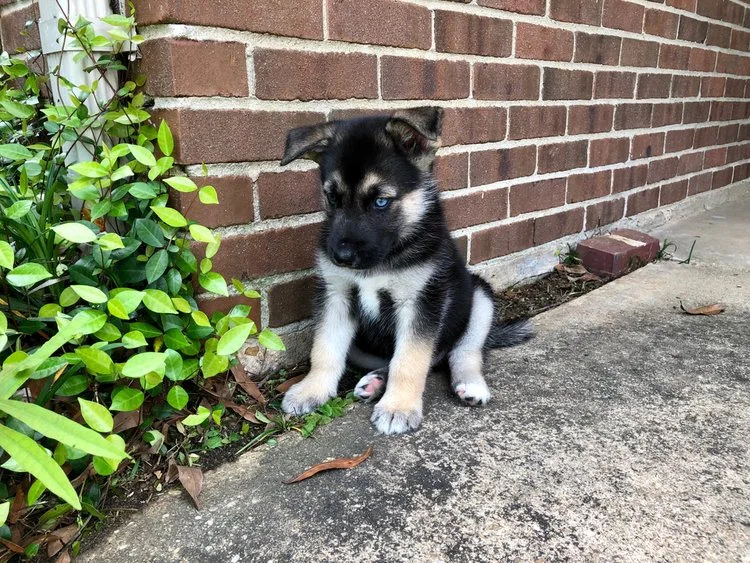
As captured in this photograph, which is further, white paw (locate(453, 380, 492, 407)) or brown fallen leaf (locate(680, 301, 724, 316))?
brown fallen leaf (locate(680, 301, 724, 316))

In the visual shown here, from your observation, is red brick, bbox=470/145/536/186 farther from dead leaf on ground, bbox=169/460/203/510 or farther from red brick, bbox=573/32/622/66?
dead leaf on ground, bbox=169/460/203/510

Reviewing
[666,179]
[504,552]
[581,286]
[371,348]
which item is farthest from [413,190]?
[666,179]

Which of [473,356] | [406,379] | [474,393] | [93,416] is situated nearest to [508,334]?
[473,356]

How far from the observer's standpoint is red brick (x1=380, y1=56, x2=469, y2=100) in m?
2.56

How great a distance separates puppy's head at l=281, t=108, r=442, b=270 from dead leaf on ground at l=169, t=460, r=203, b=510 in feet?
2.62

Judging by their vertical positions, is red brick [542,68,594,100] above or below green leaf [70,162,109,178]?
above

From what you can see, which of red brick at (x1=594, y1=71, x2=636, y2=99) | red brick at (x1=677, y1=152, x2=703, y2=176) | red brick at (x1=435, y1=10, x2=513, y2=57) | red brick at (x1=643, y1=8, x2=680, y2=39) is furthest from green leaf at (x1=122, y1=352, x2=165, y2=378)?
red brick at (x1=677, y1=152, x2=703, y2=176)

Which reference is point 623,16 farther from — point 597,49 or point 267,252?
point 267,252

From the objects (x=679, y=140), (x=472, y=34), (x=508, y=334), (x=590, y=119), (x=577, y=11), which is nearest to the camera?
(x=508, y=334)

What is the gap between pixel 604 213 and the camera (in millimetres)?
4043

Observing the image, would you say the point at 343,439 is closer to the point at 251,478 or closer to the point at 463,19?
the point at 251,478

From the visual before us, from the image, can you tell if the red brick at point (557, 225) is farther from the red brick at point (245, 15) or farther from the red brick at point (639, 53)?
the red brick at point (245, 15)

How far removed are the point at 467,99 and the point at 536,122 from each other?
0.62 m

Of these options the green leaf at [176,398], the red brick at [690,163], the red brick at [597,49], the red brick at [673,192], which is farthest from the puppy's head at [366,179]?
the red brick at [690,163]
